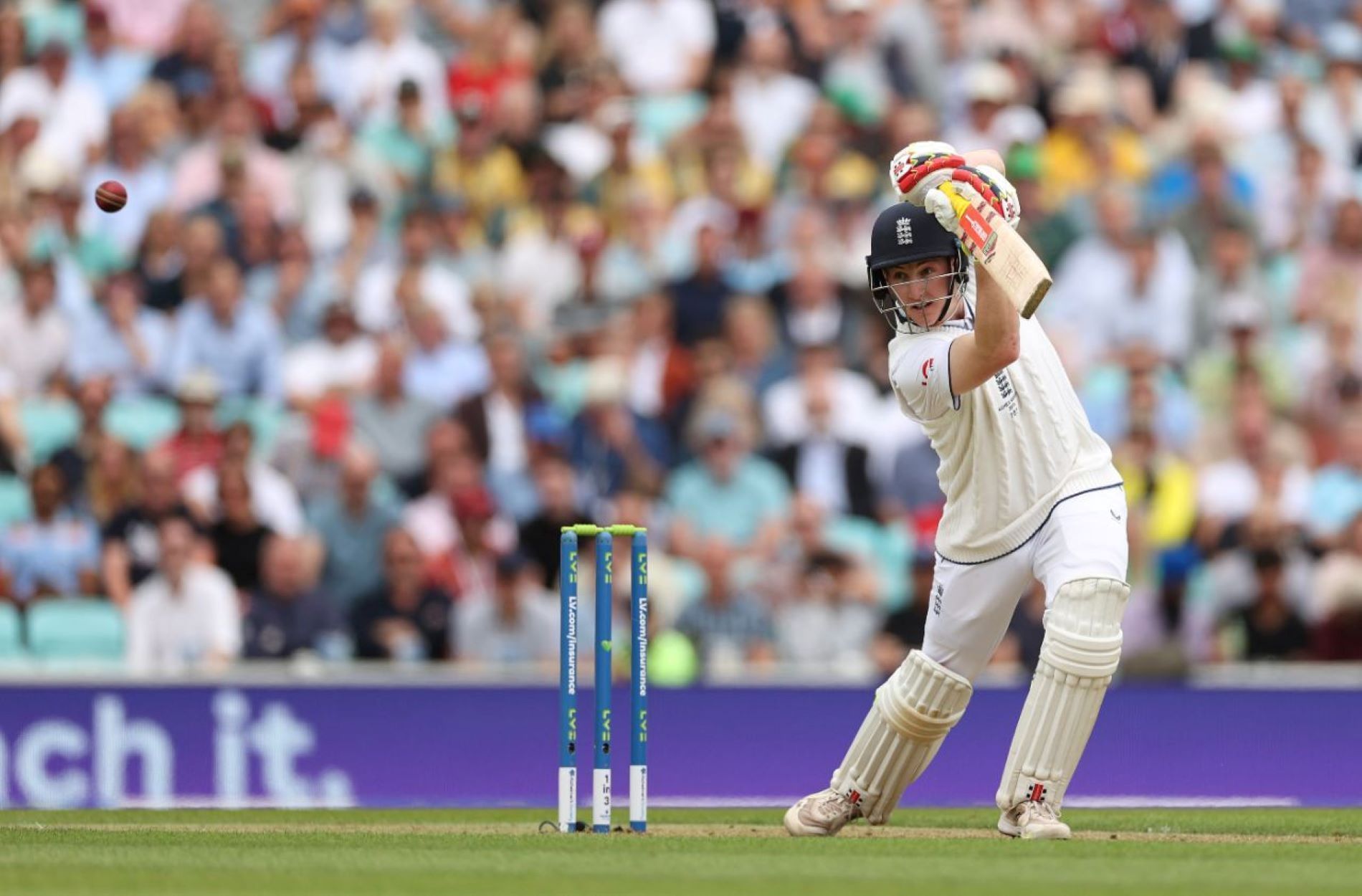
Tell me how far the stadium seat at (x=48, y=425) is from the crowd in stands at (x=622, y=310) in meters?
0.03

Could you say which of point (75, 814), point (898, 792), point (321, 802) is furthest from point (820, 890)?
point (321, 802)

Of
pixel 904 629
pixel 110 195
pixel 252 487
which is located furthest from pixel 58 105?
pixel 110 195

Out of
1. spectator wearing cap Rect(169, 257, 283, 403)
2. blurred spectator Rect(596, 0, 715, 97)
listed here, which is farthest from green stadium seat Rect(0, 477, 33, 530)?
blurred spectator Rect(596, 0, 715, 97)

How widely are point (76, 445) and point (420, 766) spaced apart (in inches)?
119

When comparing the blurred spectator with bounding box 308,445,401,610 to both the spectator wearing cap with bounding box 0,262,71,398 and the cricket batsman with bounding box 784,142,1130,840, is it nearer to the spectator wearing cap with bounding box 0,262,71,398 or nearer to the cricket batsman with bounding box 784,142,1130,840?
the spectator wearing cap with bounding box 0,262,71,398

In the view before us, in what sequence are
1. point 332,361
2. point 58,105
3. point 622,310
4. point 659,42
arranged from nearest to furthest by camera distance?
point 332,361 → point 622,310 → point 58,105 → point 659,42

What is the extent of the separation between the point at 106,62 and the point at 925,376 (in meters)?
9.51

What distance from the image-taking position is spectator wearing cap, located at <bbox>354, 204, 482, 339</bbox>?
50.0 feet

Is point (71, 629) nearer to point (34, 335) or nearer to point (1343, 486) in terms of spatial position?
point (34, 335)

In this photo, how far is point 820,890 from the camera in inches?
270

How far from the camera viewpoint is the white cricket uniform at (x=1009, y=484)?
340 inches

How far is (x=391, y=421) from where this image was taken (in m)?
14.6

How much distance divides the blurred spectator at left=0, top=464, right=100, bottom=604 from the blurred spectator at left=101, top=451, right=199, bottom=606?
9cm

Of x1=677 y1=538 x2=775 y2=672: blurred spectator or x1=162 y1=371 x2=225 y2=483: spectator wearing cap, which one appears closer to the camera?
x1=677 y1=538 x2=775 y2=672: blurred spectator
